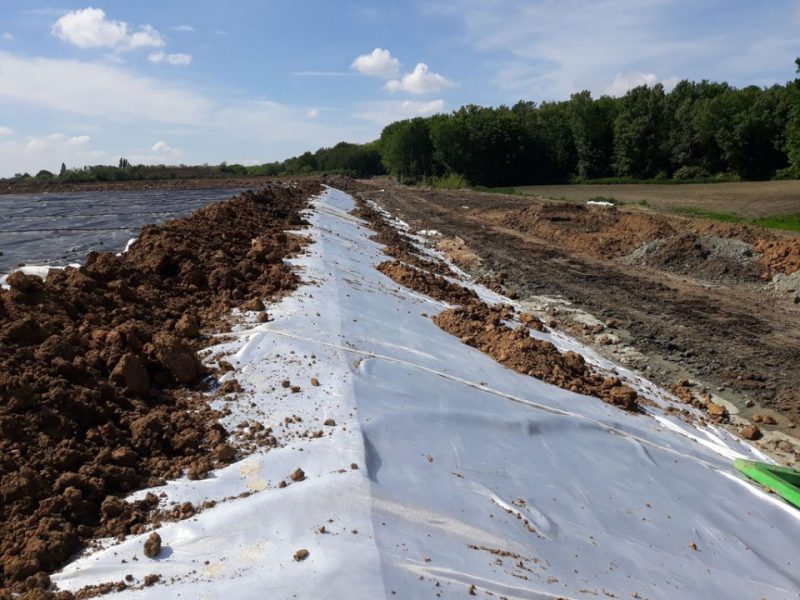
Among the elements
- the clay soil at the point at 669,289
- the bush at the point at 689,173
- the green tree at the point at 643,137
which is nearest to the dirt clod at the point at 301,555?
the clay soil at the point at 669,289

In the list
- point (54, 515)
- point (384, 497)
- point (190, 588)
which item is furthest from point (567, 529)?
point (54, 515)

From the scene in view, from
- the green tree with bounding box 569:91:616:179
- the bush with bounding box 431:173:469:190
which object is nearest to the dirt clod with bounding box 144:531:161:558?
the bush with bounding box 431:173:469:190

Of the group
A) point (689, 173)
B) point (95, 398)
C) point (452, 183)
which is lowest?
point (95, 398)

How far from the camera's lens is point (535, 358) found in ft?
23.0

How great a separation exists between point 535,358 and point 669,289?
24.7ft

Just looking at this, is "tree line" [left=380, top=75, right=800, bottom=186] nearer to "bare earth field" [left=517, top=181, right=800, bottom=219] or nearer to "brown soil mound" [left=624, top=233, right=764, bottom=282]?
"bare earth field" [left=517, top=181, right=800, bottom=219]

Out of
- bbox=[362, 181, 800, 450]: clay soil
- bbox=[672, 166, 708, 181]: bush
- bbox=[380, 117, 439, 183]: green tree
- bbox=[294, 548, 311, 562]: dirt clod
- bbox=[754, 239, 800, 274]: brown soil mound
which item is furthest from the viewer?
bbox=[380, 117, 439, 183]: green tree

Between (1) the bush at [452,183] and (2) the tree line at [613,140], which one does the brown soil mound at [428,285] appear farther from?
(2) the tree line at [613,140]

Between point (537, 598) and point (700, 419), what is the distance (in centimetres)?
481

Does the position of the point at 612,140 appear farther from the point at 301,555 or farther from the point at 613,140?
the point at 301,555

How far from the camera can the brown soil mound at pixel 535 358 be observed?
21.7 feet

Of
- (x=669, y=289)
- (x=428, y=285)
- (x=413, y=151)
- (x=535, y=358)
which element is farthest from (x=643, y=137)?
(x=535, y=358)

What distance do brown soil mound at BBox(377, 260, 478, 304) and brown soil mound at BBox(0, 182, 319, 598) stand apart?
3105mm

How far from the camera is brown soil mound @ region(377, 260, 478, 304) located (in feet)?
32.3
